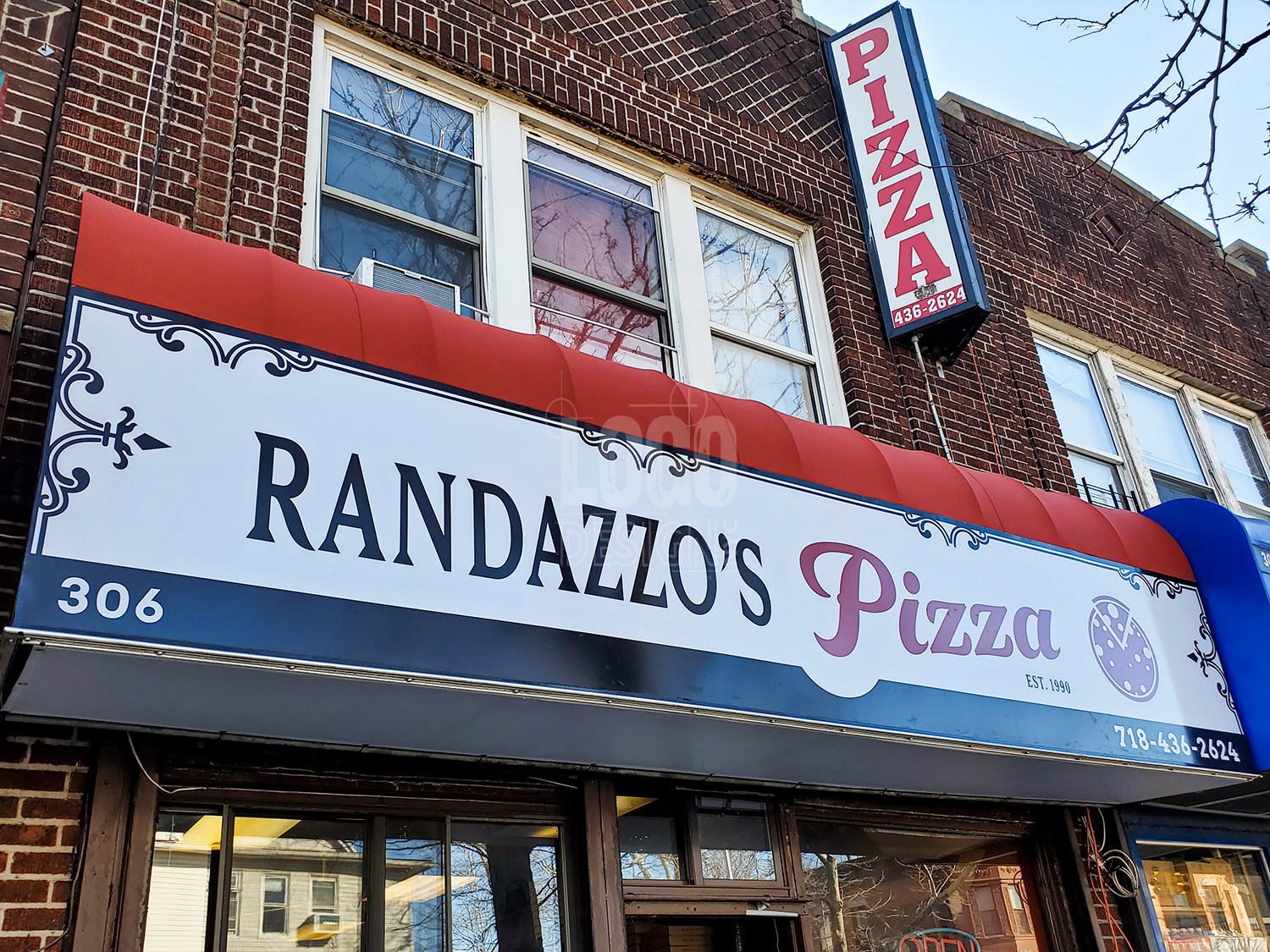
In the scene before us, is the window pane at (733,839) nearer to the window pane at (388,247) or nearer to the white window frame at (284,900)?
the white window frame at (284,900)

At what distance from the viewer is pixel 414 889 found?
4.51 meters

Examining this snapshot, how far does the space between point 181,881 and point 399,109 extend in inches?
176

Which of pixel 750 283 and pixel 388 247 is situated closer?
pixel 388 247

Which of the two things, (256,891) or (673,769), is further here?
(673,769)

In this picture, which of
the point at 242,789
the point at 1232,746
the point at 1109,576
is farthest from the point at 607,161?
the point at 1232,746

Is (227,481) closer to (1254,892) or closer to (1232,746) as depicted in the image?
(1232,746)

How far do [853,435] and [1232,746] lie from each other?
9.46 ft

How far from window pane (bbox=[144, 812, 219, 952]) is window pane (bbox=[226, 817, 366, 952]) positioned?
0.36 ft

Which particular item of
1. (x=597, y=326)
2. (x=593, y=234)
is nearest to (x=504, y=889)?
(x=597, y=326)

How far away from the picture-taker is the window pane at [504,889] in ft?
15.1

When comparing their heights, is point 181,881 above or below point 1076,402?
below

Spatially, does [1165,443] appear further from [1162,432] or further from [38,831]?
[38,831]

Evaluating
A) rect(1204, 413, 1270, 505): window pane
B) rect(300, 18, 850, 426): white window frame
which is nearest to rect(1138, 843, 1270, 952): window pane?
rect(300, 18, 850, 426): white window frame

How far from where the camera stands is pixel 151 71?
5.46m
